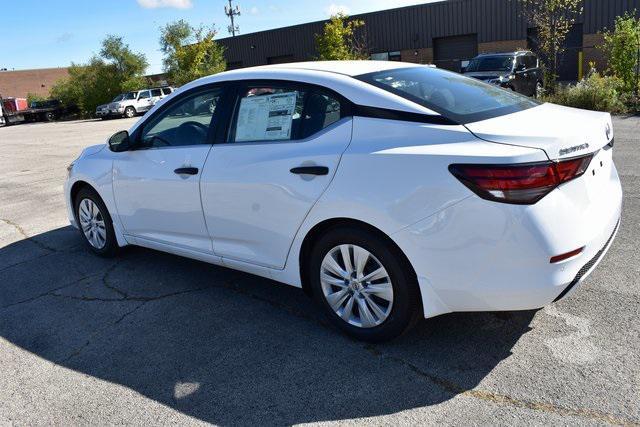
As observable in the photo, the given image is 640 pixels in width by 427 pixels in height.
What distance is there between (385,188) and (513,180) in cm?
67

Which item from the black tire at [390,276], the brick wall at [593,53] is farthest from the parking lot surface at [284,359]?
the brick wall at [593,53]

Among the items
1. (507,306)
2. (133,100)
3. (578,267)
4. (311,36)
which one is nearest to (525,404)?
(507,306)

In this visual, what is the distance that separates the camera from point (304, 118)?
11.6 feet

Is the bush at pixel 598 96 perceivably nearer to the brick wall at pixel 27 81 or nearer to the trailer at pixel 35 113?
the trailer at pixel 35 113

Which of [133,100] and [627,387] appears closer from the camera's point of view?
[627,387]

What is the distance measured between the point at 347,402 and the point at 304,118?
5.71 ft

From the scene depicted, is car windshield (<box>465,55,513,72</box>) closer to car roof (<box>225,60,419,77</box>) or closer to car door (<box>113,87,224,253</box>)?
car roof (<box>225,60,419,77</box>)

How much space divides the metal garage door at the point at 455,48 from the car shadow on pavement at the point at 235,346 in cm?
3234

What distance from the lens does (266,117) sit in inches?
148

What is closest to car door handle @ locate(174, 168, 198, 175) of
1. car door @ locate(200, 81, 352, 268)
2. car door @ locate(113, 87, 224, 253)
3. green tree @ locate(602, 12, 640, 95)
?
car door @ locate(113, 87, 224, 253)

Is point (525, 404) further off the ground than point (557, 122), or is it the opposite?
point (557, 122)

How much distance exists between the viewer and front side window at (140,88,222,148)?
4156 mm

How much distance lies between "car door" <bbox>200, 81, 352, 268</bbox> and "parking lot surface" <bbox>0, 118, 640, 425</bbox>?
590mm

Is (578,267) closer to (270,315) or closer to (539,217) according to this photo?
(539,217)
